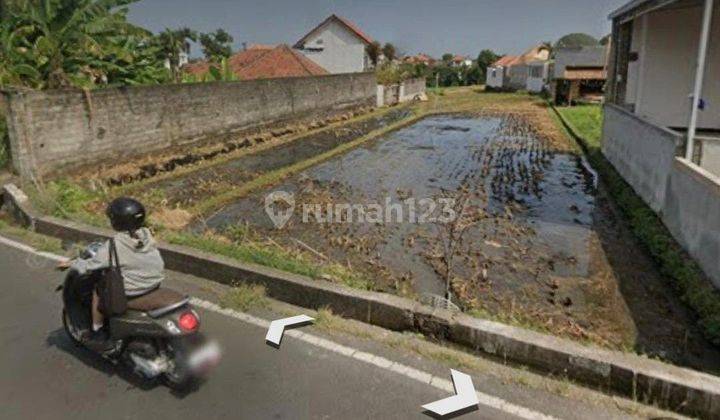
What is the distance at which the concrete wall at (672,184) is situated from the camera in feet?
19.5

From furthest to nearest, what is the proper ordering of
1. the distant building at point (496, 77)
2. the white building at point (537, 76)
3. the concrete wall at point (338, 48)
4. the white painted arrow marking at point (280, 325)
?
the distant building at point (496, 77) → the concrete wall at point (338, 48) → the white building at point (537, 76) → the white painted arrow marking at point (280, 325)

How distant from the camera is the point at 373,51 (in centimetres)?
4409

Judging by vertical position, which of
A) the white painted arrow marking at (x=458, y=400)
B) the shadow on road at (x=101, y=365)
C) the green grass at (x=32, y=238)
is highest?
the green grass at (x=32, y=238)

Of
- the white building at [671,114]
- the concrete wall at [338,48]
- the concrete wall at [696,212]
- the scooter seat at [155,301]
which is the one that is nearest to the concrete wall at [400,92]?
the concrete wall at [338,48]

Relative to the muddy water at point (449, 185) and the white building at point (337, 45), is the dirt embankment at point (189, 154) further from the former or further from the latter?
the white building at point (337, 45)

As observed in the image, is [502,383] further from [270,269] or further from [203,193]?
[203,193]

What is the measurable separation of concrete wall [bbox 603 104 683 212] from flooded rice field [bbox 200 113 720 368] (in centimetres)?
70

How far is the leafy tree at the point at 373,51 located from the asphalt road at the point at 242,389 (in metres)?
41.3

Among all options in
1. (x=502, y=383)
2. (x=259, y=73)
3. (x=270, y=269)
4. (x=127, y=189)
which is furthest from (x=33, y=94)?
(x=259, y=73)

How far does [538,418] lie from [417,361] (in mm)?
1076
